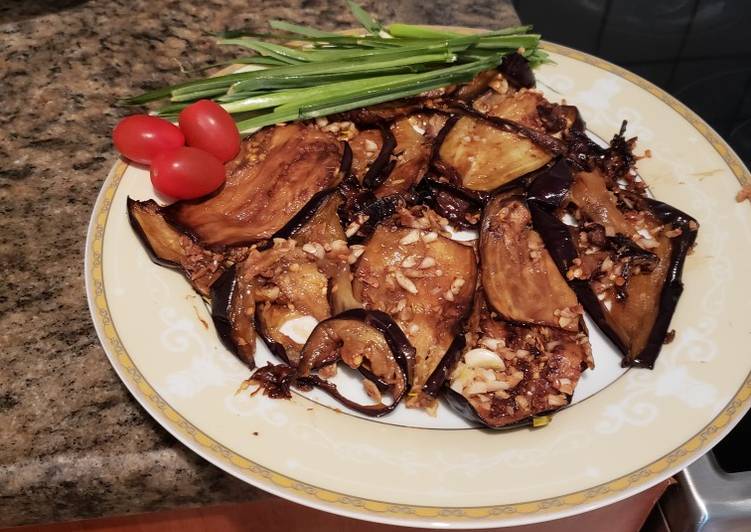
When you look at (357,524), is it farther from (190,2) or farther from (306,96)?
(190,2)

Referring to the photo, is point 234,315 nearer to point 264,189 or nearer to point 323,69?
point 264,189

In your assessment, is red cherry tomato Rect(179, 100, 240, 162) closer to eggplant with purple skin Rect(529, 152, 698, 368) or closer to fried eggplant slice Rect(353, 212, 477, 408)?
fried eggplant slice Rect(353, 212, 477, 408)

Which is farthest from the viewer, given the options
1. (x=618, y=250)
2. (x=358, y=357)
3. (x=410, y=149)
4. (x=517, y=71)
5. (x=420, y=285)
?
(x=517, y=71)

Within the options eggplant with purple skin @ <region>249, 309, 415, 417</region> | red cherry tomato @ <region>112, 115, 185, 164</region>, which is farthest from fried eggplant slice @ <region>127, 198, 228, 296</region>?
eggplant with purple skin @ <region>249, 309, 415, 417</region>

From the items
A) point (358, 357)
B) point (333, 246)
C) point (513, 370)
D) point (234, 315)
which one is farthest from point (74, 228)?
point (513, 370)

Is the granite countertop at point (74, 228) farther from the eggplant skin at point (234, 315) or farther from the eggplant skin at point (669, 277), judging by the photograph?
the eggplant skin at point (669, 277)

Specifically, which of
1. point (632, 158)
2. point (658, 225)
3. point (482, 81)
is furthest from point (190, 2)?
point (658, 225)
